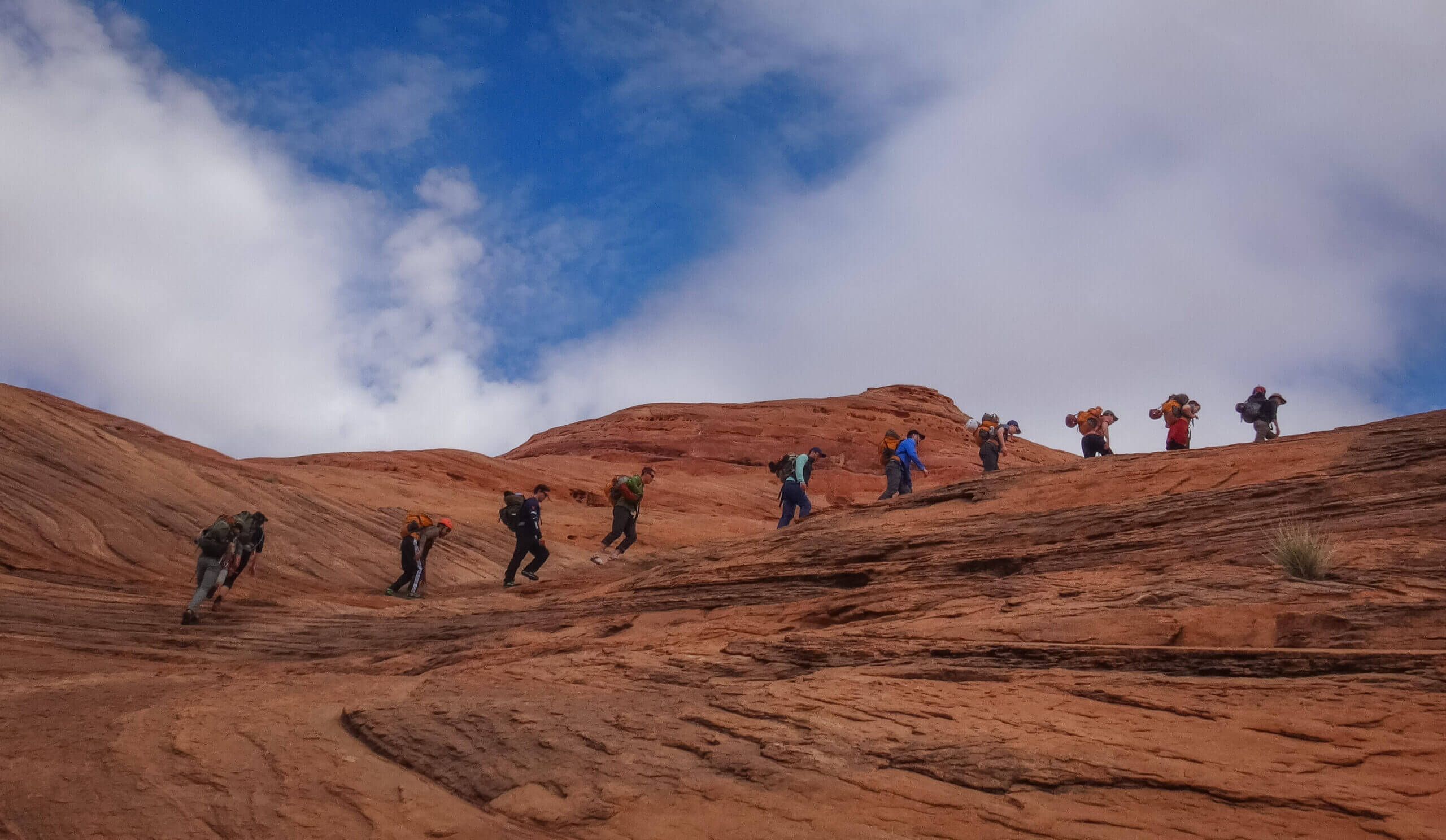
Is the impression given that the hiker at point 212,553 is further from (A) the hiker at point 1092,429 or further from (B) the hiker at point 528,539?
(A) the hiker at point 1092,429

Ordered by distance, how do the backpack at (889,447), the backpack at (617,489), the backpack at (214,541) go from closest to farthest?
the backpack at (214,541) → the backpack at (889,447) → the backpack at (617,489)

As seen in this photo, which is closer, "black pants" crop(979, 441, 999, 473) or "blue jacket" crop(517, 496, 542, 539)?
"blue jacket" crop(517, 496, 542, 539)

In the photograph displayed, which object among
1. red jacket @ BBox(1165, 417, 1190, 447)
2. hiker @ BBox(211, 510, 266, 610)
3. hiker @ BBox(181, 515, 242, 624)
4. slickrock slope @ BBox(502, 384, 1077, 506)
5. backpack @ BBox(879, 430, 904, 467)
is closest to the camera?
hiker @ BBox(181, 515, 242, 624)

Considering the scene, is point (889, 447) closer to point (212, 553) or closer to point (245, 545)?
point (245, 545)

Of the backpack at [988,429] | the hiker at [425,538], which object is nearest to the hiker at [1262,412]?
the backpack at [988,429]

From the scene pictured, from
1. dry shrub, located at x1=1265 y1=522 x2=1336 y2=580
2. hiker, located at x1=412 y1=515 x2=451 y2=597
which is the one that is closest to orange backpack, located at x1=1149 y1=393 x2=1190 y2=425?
dry shrub, located at x1=1265 y1=522 x2=1336 y2=580

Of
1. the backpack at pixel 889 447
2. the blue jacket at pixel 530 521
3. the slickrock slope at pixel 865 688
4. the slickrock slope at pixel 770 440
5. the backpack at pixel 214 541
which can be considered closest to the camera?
the slickrock slope at pixel 865 688

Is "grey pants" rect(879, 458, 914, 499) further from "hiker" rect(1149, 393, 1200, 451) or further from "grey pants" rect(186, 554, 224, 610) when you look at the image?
"grey pants" rect(186, 554, 224, 610)

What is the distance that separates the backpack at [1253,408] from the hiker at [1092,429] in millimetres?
2477

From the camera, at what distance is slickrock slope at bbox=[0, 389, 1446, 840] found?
16.6 feet

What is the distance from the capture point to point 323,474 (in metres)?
25.8

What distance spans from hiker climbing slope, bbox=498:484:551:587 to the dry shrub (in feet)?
42.6

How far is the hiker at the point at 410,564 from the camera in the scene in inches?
657

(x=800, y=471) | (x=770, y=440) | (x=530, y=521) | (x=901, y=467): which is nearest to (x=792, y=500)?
(x=800, y=471)
